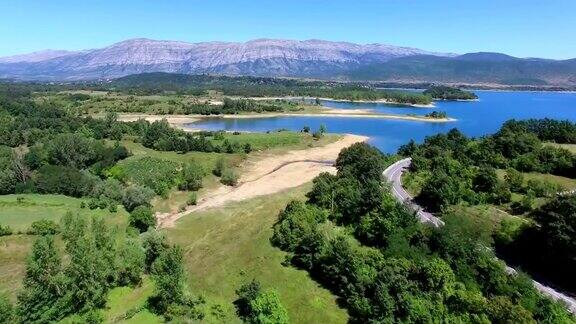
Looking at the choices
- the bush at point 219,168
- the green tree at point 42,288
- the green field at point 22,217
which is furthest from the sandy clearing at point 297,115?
the green tree at point 42,288

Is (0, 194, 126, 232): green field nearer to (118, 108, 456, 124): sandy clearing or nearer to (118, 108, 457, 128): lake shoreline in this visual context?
(118, 108, 457, 128): lake shoreline

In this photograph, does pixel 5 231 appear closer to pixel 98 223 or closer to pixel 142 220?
pixel 98 223

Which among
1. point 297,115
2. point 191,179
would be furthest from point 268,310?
point 297,115

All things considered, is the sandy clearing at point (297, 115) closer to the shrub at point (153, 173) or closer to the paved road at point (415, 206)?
the shrub at point (153, 173)

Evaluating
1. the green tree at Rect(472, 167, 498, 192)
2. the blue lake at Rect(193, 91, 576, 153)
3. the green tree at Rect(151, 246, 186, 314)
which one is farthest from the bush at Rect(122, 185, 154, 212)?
the blue lake at Rect(193, 91, 576, 153)

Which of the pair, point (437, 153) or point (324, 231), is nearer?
point (324, 231)

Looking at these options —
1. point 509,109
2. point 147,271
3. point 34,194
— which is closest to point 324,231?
point 147,271

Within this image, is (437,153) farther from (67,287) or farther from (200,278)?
(67,287)
